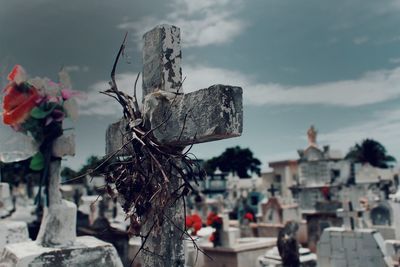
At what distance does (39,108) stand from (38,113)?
0.05 meters

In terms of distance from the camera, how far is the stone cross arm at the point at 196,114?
6.46 feet

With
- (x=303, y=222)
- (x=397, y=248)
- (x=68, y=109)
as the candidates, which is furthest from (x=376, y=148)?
(x=68, y=109)

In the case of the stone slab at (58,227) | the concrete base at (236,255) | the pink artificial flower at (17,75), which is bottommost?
the concrete base at (236,255)

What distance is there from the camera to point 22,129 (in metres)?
3.86

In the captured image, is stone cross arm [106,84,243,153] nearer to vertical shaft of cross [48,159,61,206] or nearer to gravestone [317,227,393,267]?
vertical shaft of cross [48,159,61,206]

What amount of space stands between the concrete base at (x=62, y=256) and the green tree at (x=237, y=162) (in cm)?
6300

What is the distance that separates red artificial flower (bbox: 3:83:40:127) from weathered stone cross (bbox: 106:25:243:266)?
1.57m

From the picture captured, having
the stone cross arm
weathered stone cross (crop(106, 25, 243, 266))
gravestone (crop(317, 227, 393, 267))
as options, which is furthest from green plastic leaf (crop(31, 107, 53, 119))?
gravestone (crop(317, 227, 393, 267))

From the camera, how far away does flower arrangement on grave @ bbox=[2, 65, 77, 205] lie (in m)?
3.79

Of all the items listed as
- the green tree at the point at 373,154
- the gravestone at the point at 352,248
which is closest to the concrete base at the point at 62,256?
the gravestone at the point at 352,248

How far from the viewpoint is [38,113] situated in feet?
12.6

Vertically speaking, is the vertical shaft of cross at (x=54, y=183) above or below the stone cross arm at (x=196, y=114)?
below

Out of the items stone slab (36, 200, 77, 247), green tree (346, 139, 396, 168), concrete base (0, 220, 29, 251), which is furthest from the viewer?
green tree (346, 139, 396, 168)

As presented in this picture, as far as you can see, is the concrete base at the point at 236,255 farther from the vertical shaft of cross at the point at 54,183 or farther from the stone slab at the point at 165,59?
the stone slab at the point at 165,59
